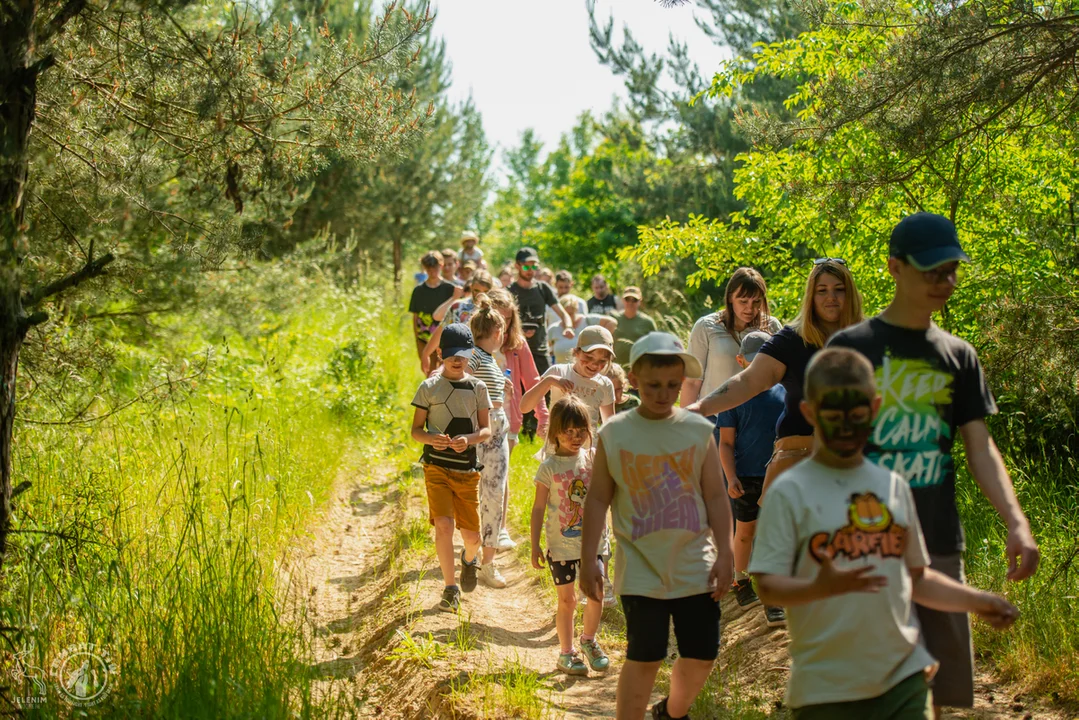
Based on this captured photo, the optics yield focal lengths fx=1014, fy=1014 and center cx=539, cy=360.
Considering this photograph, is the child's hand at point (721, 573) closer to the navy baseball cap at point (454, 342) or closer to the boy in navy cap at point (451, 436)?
the boy in navy cap at point (451, 436)

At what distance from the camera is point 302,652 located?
484 cm

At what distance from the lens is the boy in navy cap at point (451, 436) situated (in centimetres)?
688

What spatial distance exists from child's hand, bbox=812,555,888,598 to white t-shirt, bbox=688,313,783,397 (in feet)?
12.6

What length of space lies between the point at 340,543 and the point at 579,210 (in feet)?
69.1

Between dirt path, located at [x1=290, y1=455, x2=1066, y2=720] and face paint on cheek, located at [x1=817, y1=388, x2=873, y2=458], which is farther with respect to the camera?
dirt path, located at [x1=290, y1=455, x2=1066, y2=720]

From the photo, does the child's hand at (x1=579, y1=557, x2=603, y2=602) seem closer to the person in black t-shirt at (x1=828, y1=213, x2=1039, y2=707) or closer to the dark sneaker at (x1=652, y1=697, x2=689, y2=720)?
the dark sneaker at (x1=652, y1=697, x2=689, y2=720)

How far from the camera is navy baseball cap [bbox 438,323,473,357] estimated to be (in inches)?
271

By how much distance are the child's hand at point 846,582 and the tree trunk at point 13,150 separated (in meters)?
3.33

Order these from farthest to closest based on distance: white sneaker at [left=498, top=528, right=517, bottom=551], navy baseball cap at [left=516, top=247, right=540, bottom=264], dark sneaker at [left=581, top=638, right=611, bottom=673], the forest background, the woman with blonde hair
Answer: navy baseball cap at [left=516, top=247, right=540, bottom=264] → white sneaker at [left=498, top=528, right=517, bottom=551] → the woman with blonde hair → dark sneaker at [left=581, top=638, right=611, bottom=673] → the forest background

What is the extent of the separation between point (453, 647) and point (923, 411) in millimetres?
3374

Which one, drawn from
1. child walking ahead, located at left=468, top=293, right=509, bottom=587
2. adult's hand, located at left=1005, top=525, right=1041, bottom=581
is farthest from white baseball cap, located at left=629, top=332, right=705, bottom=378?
child walking ahead, located at left=468, top=293, right=509, bottom=587

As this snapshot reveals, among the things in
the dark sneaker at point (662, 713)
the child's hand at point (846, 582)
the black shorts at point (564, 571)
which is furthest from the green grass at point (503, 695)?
the child's hand at point (846, 582)

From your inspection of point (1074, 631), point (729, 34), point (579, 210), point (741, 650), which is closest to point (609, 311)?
point (729, 34)

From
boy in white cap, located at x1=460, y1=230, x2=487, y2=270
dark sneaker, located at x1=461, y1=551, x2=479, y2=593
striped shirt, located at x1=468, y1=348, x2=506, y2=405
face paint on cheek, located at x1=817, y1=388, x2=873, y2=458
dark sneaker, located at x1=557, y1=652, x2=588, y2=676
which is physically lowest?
dark sneaker, located at x1=557, y1=652, x2=588, y2=676
